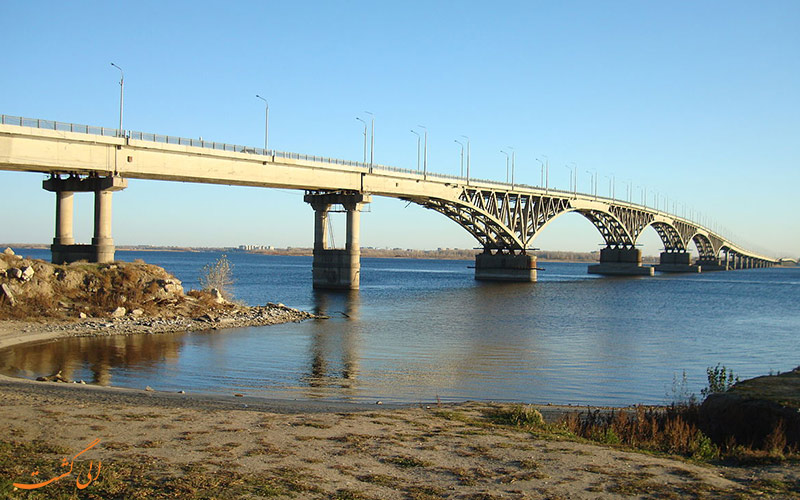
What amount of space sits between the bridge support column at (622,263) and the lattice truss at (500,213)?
35.8 meters

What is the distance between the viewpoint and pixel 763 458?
1042 centimetres

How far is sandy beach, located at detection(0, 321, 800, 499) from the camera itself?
Result: 8766mm

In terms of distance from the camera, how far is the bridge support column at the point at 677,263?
172 metres

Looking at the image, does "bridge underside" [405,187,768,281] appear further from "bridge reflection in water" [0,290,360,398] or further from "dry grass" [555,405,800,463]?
"dry grass" [555,405,800,463]

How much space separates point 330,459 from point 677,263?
175025 millimetres

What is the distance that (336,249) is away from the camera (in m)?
69.4

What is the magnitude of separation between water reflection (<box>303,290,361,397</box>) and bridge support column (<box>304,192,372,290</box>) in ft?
41.3

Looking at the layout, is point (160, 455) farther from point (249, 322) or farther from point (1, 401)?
point (249, 322)

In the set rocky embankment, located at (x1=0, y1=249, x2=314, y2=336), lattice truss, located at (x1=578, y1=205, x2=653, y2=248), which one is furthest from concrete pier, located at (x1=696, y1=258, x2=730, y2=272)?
rocky embankment, located at (x1=0, y1=249, x2=314, y2=336)

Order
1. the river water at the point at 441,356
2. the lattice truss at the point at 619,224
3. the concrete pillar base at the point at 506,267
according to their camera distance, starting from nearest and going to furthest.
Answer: the river water at the point at 441,356
the concrete pillar base at the point at 506,267
the lattice truss at the point at 619,224

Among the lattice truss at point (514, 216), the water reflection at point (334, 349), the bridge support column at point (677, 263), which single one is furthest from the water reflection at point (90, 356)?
the bridge support column at point (677, 263)

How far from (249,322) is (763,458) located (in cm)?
3028

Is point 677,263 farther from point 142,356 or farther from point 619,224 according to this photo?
point 142,356

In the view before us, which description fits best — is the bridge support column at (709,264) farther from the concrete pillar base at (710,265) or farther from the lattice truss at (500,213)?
A: the lattice truss at (500,213)
